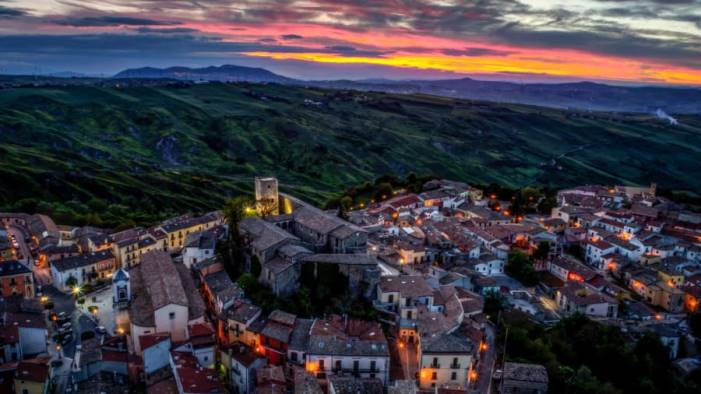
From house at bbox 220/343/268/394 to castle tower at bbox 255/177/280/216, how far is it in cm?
3433

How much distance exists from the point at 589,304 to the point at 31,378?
6177cm

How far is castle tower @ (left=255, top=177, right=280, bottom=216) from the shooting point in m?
79.6

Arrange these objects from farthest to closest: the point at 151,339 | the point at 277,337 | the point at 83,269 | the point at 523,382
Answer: the point at 83,269
the point at 523,382
the point at 277,337
the point at 151,339

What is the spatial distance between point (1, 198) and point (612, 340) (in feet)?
404

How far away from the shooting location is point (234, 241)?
61844 millimetres

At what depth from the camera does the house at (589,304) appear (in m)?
64.4

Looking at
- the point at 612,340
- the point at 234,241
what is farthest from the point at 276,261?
the point at 612,340

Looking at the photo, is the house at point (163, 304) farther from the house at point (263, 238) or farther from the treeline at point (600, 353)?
the treeline at point (600, 353)

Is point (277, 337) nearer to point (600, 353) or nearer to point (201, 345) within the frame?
point (201, 345)

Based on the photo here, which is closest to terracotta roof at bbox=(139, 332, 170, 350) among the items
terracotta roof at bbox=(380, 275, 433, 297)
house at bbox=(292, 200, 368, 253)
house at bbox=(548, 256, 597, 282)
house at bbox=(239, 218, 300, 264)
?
house at bbox=(239, 218, 300, 264)

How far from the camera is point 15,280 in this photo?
5672 centimetres

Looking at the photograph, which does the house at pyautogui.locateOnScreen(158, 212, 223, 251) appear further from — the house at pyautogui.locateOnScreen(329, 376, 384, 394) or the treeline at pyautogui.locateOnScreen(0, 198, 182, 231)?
the house at pyautogui.locateOnScreen(329, 376, 384, 394)

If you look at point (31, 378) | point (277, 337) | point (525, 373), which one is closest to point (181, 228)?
point (277, 337)

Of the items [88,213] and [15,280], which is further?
[88,213]
